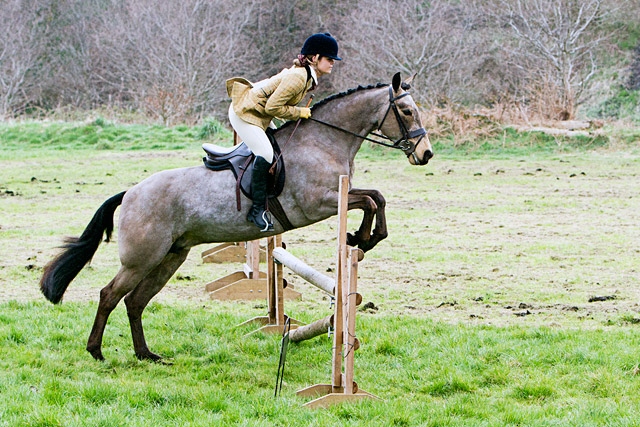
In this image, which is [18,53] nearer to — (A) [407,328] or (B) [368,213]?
(A) [407,328]

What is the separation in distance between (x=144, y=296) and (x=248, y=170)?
1.47 metres

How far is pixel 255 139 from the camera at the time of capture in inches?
232

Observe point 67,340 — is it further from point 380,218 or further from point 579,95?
point 579,95

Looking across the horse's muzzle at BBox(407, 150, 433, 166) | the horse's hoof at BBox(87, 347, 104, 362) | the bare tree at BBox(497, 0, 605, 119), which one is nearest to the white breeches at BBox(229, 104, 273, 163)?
the horse's muzzle at BBox(407, 150, 433, 166)

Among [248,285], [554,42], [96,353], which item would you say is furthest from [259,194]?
[554,42]

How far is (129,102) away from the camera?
30875 mm

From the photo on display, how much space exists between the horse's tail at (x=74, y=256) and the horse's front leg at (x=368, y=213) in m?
2.05

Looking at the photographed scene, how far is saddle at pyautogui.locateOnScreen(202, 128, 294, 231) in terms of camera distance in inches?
233

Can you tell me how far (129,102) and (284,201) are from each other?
26.3m

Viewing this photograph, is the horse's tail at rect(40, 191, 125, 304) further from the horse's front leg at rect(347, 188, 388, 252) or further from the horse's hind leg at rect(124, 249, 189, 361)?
the horse's front leg at rect(347, 188, 388, 252)

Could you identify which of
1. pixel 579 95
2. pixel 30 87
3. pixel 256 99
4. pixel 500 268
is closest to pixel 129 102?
pixel 30 87

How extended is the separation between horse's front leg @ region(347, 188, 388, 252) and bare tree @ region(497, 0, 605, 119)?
18.4 metres

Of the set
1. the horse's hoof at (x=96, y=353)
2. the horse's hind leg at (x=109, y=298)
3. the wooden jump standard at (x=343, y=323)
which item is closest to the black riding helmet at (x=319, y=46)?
the wooden jump standard at (x=343, y=323)

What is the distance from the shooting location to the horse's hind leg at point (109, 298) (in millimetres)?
6215
